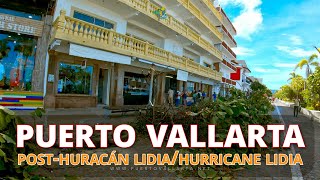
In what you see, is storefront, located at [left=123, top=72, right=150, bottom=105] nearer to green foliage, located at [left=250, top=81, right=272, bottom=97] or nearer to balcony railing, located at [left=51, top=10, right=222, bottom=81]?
balcony railing, located at [left=51, top=10, right=222, bottom=81]

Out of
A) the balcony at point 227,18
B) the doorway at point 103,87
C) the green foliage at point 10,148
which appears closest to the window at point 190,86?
the doorway at point 103,87

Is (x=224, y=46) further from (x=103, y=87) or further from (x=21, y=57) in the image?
(x=21, y=57)

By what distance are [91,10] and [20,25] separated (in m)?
3.74

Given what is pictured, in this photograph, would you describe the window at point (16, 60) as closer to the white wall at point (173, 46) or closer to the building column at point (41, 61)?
the building column at point (41, 61)

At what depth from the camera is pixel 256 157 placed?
17.6 feet

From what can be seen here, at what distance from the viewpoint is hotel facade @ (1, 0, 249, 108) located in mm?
10578

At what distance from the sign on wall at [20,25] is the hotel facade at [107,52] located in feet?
0.88

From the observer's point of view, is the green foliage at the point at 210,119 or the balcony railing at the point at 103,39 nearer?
the green foliage at the point at 210,119

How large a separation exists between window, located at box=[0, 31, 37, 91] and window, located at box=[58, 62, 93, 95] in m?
1.49

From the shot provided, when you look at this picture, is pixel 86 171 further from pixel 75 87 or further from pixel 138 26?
pixel 138 26

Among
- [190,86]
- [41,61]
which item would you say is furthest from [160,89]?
[41,61]

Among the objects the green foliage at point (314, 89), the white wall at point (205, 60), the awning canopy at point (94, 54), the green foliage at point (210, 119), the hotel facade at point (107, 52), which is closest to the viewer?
the green foliage at point (210, 119)

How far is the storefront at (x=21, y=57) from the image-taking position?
10.0 metres

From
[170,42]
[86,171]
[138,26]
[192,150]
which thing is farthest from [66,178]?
[170,42]
